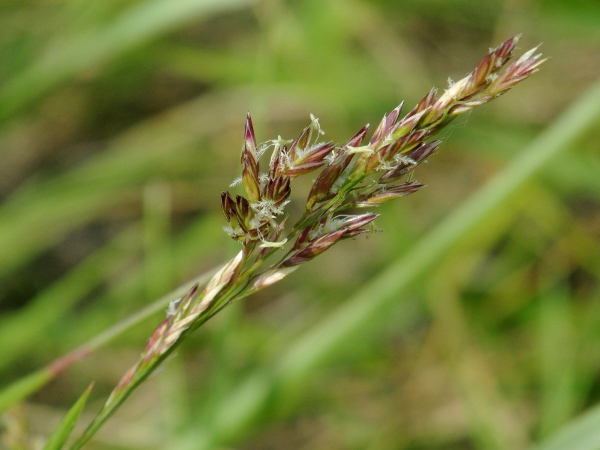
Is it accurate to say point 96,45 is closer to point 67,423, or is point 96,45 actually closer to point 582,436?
point 67,423

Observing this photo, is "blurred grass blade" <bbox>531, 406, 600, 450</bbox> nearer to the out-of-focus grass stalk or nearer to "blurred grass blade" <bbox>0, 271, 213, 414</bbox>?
the out-of-focus grass stalk

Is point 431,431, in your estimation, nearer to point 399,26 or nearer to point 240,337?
point 240,337

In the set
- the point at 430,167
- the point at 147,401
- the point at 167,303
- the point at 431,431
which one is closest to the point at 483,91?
the point at 167,303

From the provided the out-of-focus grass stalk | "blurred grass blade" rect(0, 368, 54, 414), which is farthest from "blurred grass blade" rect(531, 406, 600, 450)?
"blurred grass blade" rect(0, 368, 54, 414)

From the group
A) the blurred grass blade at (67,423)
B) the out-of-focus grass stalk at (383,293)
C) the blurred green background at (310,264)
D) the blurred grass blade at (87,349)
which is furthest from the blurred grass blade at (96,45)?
the blurred grass blade at (67,423)

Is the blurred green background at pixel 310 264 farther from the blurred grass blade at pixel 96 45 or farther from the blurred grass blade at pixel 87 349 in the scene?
the blurred grass blade at pixel 87 349

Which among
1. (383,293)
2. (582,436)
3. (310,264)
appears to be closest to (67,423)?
(582,436)
